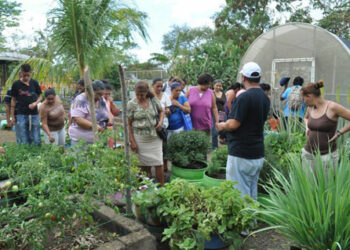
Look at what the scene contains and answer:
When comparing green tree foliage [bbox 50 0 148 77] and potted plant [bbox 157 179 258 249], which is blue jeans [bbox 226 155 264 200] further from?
green tree foliage [bbox 50 0 148 77]

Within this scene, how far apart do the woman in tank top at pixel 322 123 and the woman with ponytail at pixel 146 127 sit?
6.72ft

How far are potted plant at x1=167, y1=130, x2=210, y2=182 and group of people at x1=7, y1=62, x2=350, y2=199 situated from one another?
0.23 meters

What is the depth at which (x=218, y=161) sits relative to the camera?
169 inches

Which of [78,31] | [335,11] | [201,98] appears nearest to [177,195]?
[78,31]

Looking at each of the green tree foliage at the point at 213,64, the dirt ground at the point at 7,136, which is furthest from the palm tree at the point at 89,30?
the green tree foliage at the point at 213,64

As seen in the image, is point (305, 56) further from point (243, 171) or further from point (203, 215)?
point (203, 215)

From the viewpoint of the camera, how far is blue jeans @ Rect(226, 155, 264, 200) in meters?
3.14

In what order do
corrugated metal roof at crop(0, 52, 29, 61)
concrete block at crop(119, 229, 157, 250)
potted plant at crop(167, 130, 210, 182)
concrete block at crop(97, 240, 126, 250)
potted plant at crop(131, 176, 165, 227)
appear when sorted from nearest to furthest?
concrete block at crop(97, 240, 126, 250), concrete block at crop(119, 229, 157, 250), potted plant at crop(131, 176, 165, 227), potted plant at crop(167, 130, 210, 182), corrugated metal roof at crop(0, 52, 29, 61)

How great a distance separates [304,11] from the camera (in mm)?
16781

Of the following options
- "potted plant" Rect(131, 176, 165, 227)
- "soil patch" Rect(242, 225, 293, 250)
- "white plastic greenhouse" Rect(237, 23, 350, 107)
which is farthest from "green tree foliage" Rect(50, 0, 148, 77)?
"white plastic greenhouse" Rect(237, 23, 350, 107)

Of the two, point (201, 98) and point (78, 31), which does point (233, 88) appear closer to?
point (201, 98)

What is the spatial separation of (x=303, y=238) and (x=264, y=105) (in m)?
1.45

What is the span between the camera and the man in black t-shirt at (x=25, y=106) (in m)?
5.51

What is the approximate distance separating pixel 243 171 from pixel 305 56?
7518mm
